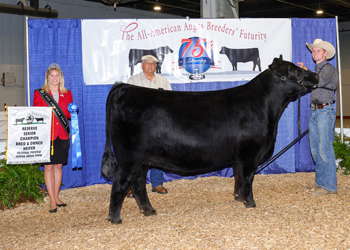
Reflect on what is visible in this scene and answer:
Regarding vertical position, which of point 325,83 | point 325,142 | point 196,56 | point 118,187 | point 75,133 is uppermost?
point 196,56

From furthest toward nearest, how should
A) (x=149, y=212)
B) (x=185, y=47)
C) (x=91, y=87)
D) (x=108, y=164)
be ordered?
(x=185, y=47) → (x=91, y=87) → (x=149, y=212) → (x=108, y=164)

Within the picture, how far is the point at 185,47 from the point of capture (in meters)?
5.67

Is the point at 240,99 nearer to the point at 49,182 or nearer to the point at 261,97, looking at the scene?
the point at 261,97

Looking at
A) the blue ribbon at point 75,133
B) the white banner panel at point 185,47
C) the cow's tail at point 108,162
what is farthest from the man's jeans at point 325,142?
the blue ribbon at point 75,133

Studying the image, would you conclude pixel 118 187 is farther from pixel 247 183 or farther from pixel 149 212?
pixel 247 183

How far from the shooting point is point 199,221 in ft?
11.7

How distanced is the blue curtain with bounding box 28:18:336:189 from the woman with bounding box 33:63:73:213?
1.07 m

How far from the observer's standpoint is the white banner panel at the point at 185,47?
5.54 metres

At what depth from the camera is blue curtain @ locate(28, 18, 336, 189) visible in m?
5.41

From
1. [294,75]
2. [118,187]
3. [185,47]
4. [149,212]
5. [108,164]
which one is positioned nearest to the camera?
[118,187]

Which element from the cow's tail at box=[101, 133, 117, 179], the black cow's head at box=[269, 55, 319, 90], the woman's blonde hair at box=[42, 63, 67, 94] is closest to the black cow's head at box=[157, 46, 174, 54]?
the woman's blonde hair at box=[42, 63, 67, 94]

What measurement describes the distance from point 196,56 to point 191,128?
238cm

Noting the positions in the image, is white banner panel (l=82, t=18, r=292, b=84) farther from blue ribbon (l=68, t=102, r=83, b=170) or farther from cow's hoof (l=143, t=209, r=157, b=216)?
cow's hoof (l=143, t=209, r=157, b=216)

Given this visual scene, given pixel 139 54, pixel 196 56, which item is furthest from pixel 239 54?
pixel 139 54
